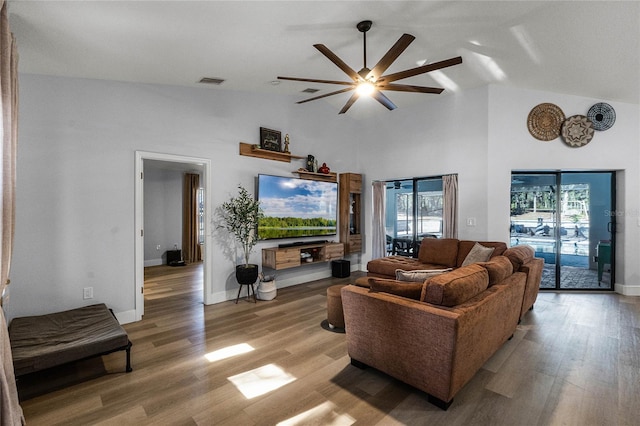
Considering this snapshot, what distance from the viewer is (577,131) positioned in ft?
15.5

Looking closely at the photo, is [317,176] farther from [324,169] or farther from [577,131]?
[577,131]

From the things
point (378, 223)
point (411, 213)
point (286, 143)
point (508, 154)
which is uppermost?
point (286, 143)

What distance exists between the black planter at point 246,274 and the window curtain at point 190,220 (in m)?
3.97

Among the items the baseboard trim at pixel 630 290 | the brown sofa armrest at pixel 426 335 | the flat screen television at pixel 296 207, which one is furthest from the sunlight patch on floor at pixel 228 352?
the baseboard trim at pixel 630 290

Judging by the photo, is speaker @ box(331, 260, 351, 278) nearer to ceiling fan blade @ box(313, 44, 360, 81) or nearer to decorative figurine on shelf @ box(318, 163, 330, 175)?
decorative figurine on shelf @ box(318, 163, 330, 175)

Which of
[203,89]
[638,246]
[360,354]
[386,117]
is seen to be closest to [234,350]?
[360,354]

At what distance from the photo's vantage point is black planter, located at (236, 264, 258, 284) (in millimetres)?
4352

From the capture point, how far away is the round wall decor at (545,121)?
4.77 meters

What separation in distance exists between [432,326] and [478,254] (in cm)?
265

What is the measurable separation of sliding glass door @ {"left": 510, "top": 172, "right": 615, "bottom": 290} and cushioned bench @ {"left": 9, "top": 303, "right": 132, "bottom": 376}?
19.4 ft

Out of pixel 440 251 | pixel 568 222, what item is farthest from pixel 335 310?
pixel 568 222

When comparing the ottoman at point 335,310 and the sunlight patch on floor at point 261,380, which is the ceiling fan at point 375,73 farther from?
the sunlight patch on floor at point 261,380

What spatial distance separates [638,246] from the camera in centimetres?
465

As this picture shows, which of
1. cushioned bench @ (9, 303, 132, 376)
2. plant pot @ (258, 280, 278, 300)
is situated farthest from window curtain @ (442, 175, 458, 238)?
cushioned bench @ (9, 303, 132, 376)
